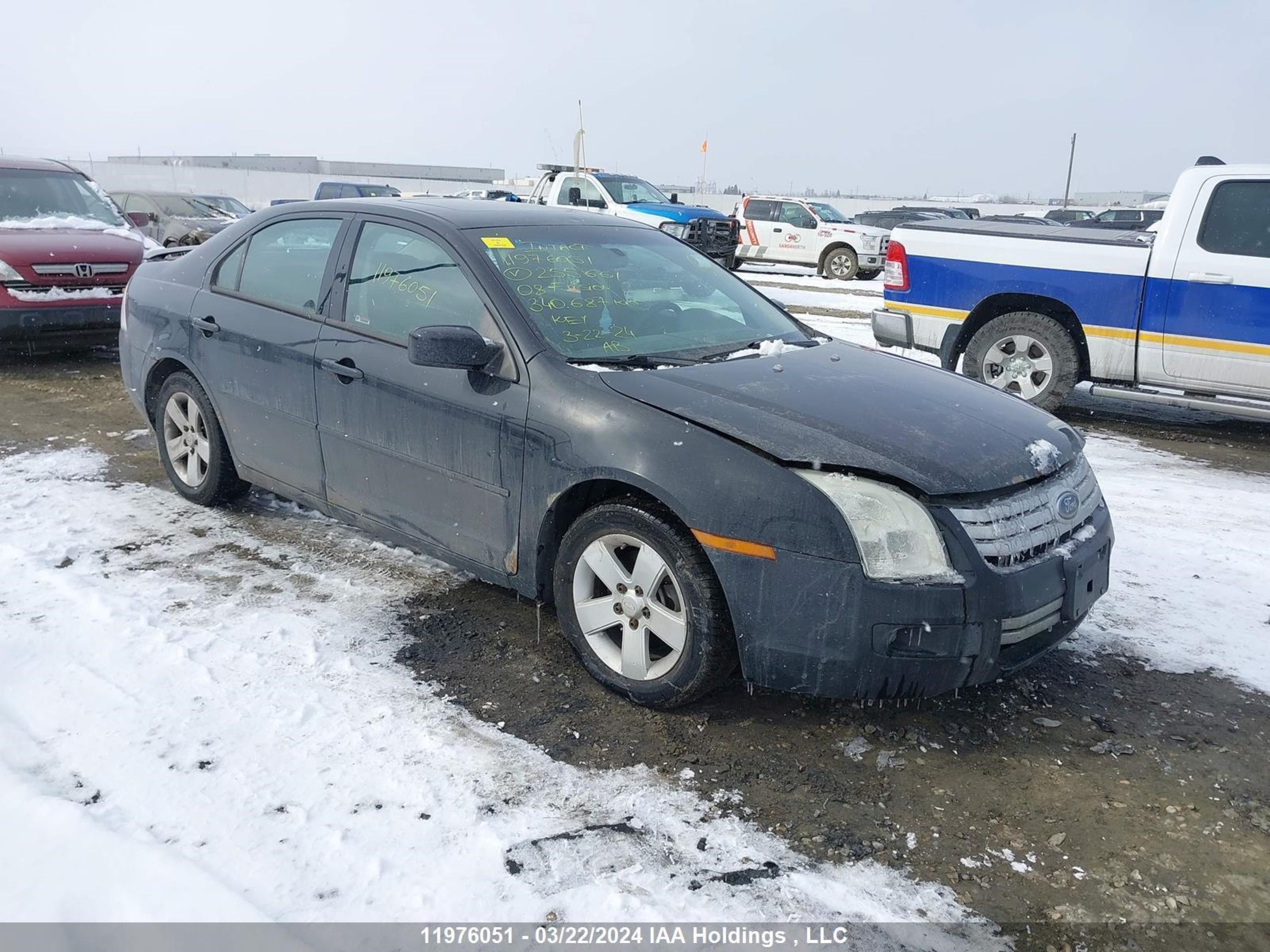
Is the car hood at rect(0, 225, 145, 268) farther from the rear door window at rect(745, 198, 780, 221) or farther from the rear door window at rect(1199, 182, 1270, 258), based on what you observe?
the rear door window at rect(745, 198, 780, 221)

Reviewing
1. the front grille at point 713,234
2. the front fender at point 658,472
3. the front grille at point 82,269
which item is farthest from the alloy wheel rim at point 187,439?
the front grille at point 713,234

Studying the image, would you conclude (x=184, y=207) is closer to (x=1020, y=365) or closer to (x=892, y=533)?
(x=1020, y=365)

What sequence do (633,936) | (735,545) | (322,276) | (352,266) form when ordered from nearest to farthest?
1. (633,936)
2. (735,545)
3. (352,266)
4. (322,276)

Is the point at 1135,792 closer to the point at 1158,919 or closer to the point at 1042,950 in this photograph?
the point at 1158,919

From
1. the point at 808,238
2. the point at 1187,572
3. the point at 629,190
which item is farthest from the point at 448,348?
the point at 808,238

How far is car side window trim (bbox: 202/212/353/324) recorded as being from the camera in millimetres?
4215

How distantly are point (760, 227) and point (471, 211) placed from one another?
19040 mm

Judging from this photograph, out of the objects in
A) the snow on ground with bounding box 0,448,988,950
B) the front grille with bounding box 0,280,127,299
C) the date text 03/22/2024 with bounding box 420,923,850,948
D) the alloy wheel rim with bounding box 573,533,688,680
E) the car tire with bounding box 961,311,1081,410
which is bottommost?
the date text 03/22/2024 with bounding box 420,923,850,948

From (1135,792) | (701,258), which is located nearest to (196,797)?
(1135,792)

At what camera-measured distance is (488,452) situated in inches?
139

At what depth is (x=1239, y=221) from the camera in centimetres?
685

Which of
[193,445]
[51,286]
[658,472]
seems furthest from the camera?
[51,286]

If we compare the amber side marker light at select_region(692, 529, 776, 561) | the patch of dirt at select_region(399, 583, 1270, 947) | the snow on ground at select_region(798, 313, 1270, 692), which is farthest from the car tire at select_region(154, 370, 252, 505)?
the snow on ground at select_region(798, 313, 1270, 692)

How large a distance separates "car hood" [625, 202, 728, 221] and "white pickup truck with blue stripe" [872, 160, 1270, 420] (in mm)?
10464
